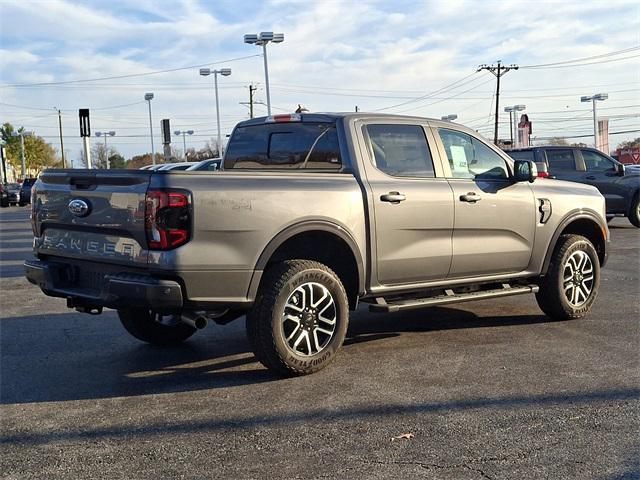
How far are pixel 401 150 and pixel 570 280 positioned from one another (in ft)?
7.72

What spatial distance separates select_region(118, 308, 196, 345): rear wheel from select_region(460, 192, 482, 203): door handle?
2.66 metres

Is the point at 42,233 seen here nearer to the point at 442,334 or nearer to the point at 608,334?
the point at 442,334

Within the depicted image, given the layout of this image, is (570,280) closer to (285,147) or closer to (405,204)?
(405,204)

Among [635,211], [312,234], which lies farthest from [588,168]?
[312,234]

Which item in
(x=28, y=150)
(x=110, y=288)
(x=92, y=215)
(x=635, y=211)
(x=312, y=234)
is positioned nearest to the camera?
(x=110, y=288)

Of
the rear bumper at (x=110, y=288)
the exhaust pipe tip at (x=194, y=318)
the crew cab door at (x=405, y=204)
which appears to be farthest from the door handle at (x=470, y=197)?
the rear bumper at (x=110, y=288)

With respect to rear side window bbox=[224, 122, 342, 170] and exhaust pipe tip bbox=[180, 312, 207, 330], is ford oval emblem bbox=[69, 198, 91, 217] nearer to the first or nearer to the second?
exhaust pipe tip bbox=[180, 312, 207, 330]

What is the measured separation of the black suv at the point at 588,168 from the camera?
51.4ft

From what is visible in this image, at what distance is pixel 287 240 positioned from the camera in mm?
5055

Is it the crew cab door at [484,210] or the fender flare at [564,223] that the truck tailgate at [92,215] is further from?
the fender flare at [564,223]

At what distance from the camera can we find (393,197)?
5.48m

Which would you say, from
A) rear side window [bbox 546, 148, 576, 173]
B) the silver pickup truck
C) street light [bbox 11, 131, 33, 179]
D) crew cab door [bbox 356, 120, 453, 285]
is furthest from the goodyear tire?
street light [bbox 11, 131, 33, 179]

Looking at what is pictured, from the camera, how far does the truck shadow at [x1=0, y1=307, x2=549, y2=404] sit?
4992 millimetres

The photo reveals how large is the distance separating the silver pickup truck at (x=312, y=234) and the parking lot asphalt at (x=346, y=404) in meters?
0.41
